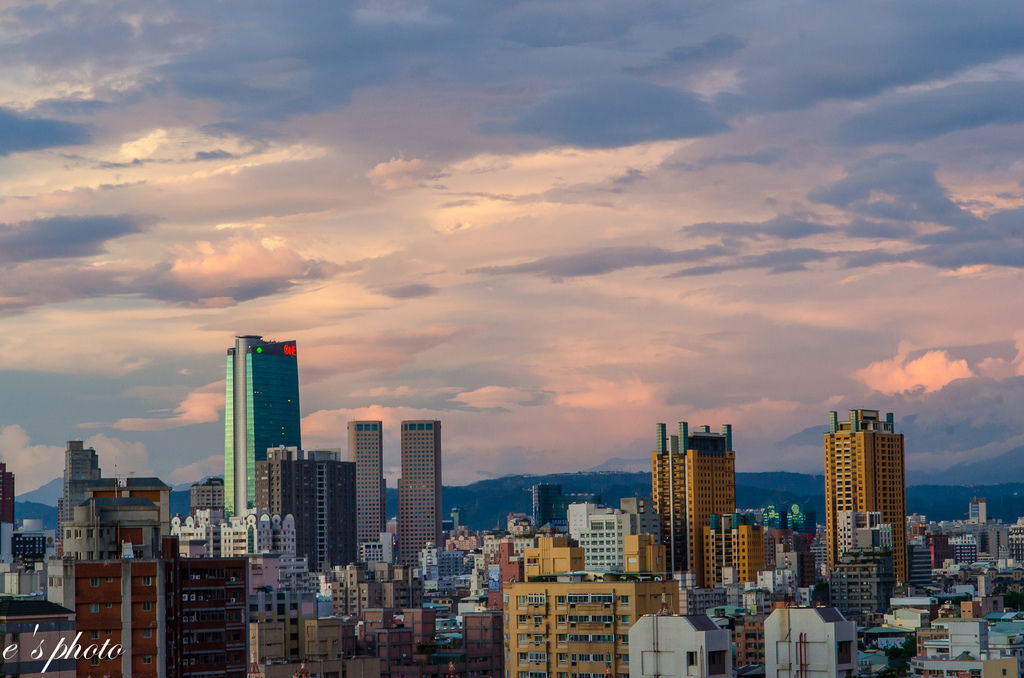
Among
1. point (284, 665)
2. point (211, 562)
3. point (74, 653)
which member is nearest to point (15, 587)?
point (284, 665)

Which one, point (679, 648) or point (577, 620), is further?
point (577, 620)

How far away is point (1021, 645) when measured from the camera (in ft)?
459

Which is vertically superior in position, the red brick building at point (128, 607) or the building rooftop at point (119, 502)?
the building rooftop at point (119, 502)

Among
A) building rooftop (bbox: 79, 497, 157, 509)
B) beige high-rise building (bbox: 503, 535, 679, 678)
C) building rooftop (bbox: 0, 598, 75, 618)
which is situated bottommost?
beige high-rise building (bbox: 503, 535, 679, 678)

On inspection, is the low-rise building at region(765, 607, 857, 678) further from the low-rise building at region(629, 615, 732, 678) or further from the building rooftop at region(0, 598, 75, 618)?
the building rooftop at region(0, 598, 75, 618)

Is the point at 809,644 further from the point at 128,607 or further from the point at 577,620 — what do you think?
Result: the point at 128,607

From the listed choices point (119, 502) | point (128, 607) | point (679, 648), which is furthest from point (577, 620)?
point (119, 502)

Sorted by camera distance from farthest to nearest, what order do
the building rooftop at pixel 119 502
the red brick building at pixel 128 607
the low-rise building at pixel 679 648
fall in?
the building rooftop at pixel 119 502 → the red brick building at pixel 128 607 → the low-rise building at pixel 679 648

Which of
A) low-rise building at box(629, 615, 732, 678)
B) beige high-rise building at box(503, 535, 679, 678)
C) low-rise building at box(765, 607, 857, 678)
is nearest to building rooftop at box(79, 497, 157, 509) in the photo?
beige high-rise building at box(503, 535, 679, 678)

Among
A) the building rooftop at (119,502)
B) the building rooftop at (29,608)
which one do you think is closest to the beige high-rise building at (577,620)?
the building rooftop at (119,502)

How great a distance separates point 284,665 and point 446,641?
172ft

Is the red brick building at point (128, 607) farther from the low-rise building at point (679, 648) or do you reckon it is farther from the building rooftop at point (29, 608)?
the low-rise building at point (679, 648)

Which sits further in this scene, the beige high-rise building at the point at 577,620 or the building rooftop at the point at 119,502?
the beige high-rise building at the point at 577,620

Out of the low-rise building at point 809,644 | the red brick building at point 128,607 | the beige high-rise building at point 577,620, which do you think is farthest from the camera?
the beige high-rise building at point 577,620
